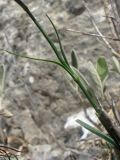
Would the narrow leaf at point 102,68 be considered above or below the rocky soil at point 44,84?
below

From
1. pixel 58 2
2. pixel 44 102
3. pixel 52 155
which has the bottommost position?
pixel 52 155

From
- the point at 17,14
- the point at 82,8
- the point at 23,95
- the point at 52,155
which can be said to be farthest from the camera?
the point at 17,14

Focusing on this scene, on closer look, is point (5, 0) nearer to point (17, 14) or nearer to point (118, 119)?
point (17, 14)

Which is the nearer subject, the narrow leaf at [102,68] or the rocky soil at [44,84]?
the narrow leaf at [102,68]

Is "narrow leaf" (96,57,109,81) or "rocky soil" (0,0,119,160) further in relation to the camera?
"rocky soil" (0,0,119,160)

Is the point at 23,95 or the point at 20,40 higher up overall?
the point at 20,40

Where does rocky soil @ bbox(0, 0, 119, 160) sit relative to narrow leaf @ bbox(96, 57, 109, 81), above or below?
above

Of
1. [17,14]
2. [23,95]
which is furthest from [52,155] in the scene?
[17,14]

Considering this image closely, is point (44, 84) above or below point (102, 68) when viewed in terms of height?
above
